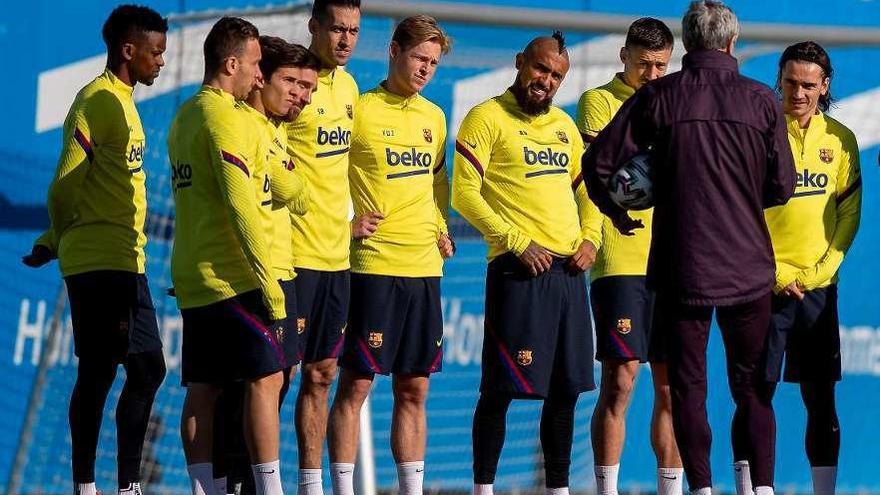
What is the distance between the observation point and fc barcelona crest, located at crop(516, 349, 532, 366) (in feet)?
22.2

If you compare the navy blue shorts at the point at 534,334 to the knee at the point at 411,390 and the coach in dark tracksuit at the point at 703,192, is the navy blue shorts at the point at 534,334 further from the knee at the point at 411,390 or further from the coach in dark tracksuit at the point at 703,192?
the coach in dark tracksuit at the point at 703,192

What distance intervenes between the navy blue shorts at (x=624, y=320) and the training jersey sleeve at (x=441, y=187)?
70 cm

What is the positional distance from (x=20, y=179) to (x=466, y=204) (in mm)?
3253

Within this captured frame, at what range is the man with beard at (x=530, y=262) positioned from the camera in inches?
267

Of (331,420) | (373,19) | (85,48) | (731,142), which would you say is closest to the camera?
(731,142)

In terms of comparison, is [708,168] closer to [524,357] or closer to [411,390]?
[524,357]

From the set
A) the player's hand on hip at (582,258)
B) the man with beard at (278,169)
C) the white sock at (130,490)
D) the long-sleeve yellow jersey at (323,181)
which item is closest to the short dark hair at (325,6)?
the long-sleeve yellow jersey at (323,181)

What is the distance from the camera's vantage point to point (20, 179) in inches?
356

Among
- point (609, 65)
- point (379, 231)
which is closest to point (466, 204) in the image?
point (379, 231)

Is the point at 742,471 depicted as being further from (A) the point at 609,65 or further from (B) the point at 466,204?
(A) the point at 609,65

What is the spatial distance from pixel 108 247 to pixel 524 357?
5.56 feet

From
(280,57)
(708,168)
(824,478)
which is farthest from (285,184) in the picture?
(824,478)

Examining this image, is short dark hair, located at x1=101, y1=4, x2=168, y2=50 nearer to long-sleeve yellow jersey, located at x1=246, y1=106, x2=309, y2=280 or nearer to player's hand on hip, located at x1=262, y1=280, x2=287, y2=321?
long-sleeve yellow jersey, located at x1=246, y1=106, x2=309, y2=280

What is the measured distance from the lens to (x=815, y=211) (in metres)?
6.81
